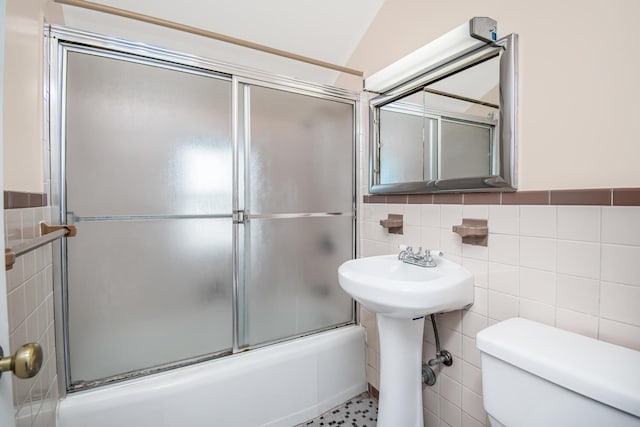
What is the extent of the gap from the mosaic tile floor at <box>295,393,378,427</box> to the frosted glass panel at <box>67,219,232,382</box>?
2.21 feet

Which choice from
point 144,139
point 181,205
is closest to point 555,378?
point 181,205

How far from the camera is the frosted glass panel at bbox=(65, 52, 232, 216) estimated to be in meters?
1.19

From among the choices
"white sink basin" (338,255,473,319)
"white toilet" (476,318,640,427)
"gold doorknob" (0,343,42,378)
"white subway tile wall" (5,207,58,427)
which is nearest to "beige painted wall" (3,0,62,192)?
"white subway tile wall" (5,207,58,427)

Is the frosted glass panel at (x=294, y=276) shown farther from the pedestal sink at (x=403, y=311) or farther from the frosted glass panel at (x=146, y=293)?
the pedestal sink at (x=403, y=311)

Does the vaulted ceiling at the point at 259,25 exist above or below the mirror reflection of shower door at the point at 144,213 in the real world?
above

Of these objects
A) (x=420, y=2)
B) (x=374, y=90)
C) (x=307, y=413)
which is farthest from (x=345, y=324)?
(x=420, y=2)

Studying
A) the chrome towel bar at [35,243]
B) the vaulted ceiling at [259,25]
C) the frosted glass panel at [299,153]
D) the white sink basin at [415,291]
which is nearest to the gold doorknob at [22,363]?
the chrome towel bar at [35,243]

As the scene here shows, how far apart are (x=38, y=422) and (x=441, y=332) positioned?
1.55 m

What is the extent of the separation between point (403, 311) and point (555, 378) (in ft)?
1.40

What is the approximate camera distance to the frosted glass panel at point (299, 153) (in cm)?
155

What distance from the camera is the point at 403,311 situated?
1.03 meters

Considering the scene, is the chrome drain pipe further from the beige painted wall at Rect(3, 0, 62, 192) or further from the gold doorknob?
the beige painted wall at Rect(3, 0, 62, 192)

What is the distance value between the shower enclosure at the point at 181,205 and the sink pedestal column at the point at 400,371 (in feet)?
1.93

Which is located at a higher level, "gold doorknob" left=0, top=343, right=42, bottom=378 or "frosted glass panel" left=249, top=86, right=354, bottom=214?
"frosted glass panel" left=249, top=86, right=354, bottom=214
